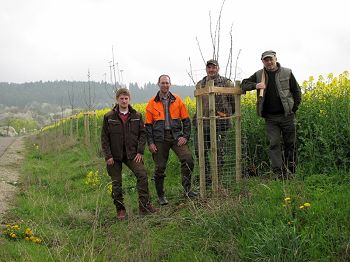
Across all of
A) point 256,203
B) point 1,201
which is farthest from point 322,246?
point 1,201

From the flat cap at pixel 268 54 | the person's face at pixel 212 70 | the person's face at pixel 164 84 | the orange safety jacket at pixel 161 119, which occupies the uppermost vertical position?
the flat cap at pixel 268 54

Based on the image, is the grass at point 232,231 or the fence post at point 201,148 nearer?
the grass at point 232,231

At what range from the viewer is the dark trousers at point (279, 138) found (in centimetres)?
616

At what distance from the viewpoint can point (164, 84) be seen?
21.1 ft

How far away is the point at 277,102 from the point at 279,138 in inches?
22.4

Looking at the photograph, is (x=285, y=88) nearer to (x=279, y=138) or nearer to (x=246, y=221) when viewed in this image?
(x=279, y=138)

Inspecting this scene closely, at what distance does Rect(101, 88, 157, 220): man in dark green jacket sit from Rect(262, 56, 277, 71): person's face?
2.14 m

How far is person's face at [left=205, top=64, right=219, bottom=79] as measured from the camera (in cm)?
617

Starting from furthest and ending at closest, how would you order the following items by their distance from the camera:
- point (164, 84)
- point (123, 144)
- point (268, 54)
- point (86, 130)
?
point (86, 130) < point (164, 84) < point (123, 144) < point (268, 54)

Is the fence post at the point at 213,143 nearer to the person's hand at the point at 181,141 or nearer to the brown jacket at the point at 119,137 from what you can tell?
the person's hand at the point at 181,141

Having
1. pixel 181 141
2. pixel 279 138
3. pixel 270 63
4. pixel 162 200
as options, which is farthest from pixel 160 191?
pixel 270 63

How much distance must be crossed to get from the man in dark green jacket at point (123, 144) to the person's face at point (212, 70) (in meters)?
1.31

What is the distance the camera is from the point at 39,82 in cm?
18112

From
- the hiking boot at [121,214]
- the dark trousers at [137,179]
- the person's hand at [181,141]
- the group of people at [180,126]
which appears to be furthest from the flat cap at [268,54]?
the hiking boot at [121,214]
